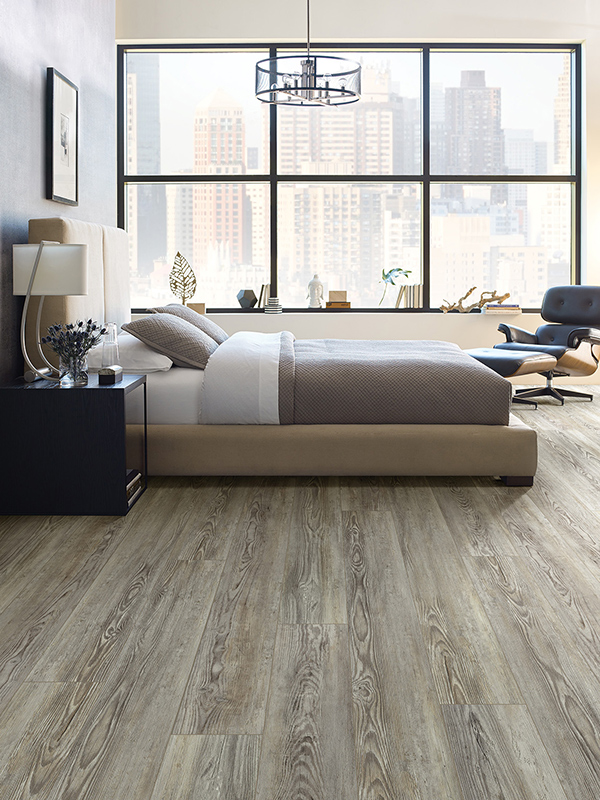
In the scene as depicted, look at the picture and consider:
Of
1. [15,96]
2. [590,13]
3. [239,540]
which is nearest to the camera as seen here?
[239,540]

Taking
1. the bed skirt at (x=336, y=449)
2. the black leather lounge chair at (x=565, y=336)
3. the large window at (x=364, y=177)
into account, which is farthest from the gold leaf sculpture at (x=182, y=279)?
the bed skirt at (x=336, y=449)

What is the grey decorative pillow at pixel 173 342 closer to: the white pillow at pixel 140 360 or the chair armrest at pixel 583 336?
the white pillow at pixel 140 360

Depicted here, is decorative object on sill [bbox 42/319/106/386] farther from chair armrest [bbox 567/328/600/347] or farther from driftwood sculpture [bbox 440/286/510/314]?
driftwood sculpture [bbox 440/286/510/314]

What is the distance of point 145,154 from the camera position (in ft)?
A: 22.2

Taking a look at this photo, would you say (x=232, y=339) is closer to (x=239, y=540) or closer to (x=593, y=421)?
(x=239, y=540)

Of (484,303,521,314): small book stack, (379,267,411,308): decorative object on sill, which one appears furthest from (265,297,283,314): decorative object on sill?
(484,303,521,314): small book stack

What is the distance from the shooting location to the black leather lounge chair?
551 cm

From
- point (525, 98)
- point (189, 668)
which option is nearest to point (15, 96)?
point (189, 668)

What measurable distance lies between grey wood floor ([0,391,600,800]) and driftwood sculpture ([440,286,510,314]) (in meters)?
3.72

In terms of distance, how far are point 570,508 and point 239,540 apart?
55.4 inches

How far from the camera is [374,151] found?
6.75m

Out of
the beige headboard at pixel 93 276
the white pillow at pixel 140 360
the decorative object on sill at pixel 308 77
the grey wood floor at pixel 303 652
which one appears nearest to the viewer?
the grey wood floor at pixel 303 652

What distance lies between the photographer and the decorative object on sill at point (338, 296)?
673cm

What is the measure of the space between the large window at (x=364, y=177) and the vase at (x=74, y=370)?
3792 millimetres
